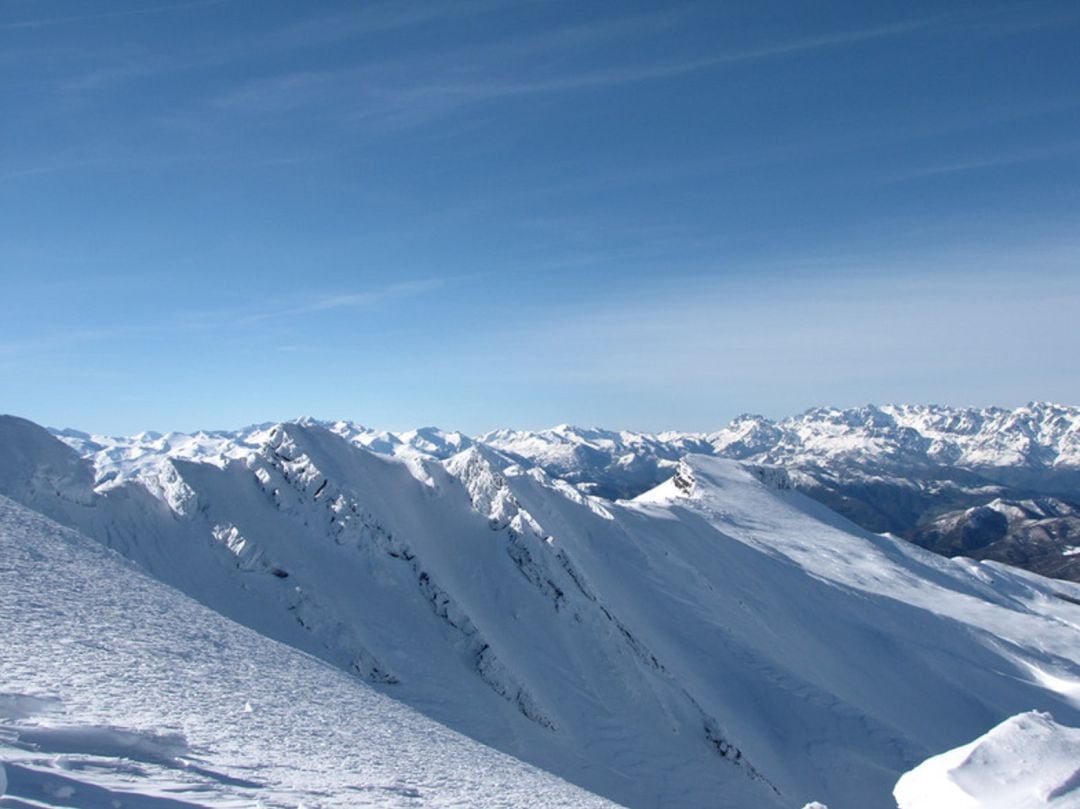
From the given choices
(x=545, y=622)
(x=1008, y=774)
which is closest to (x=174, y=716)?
(x=1008, y=774)

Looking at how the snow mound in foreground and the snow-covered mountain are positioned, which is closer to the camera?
the snow mound in foreground

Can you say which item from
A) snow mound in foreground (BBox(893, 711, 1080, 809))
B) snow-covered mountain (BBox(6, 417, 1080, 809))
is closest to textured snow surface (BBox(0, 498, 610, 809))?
snow mound in foreground (BBox(893, 711, 1080, 809))

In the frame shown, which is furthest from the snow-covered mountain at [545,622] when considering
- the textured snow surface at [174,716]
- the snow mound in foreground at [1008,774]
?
the snow mound in foreground at [1008,774]

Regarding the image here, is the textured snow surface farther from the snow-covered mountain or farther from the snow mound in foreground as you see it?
the snow-covered mountain

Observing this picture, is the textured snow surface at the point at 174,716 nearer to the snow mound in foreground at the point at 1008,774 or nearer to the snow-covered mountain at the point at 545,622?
the snow mound in foreground at the point at 1008,774

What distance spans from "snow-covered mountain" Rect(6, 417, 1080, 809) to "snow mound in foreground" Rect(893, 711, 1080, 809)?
22828 millimetres

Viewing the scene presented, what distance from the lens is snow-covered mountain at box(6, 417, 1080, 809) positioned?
36031mm

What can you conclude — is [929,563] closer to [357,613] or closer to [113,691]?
[357,613]

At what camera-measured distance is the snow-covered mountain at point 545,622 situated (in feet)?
118

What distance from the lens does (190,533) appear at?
128 ft

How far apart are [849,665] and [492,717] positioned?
36743mm

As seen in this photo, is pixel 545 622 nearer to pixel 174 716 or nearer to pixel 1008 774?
pixel 174 716

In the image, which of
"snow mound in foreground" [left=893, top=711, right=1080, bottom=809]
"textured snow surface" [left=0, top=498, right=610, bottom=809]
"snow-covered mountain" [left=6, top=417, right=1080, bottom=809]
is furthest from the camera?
"snow-covered mountain" [left=6, top=417, right=1080, bottom=809]

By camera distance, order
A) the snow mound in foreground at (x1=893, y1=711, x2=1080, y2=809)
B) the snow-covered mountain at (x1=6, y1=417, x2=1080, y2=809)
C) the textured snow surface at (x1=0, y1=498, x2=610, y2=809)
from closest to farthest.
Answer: the textured snow surface at (x1=0, y1=498, x2=610, y2=809) < the snow mound in foreground at (x1=893, y1=711, x2=1080, y2=809) < the snow-covered mountain at (x1=6, y1=417, x2=1080, y2=809)
